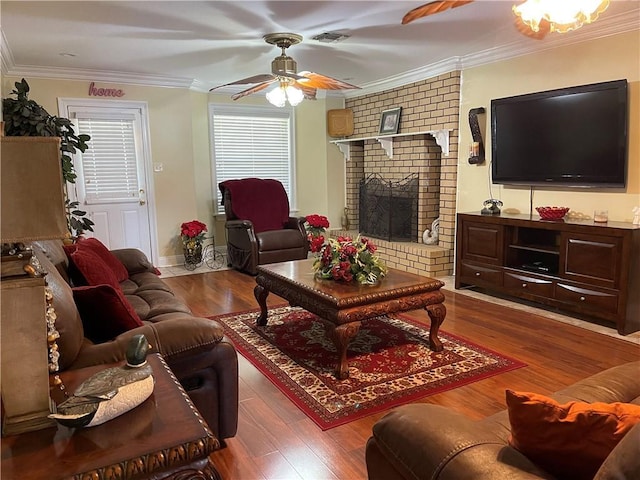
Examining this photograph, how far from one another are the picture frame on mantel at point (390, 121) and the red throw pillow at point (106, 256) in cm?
386

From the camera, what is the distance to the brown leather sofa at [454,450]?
2.77ft

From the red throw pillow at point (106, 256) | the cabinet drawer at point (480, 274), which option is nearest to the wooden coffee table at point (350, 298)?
the red throw pillow at point (106, 256)

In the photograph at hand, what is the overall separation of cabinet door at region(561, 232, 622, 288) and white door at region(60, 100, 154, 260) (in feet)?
15.7

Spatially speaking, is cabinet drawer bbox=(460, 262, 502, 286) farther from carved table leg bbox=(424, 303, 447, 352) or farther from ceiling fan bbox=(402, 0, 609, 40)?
ceiling fan bbox=(402, 0, 609, 40)

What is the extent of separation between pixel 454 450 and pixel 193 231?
205 inches

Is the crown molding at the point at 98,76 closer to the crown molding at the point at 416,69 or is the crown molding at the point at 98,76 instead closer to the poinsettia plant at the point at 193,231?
the crown molding at the point at 416,69

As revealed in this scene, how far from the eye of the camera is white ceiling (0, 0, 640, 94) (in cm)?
338

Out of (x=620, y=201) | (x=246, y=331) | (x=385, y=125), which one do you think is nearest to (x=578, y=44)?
(x=620, y=201)

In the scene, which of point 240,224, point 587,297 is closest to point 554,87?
point 587,297

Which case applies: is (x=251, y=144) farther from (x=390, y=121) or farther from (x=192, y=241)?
(x=390, y=121)

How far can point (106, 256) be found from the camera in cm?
328

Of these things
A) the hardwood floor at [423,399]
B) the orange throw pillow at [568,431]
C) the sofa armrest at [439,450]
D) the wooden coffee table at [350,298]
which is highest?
the orange throw pillow at [568,431]

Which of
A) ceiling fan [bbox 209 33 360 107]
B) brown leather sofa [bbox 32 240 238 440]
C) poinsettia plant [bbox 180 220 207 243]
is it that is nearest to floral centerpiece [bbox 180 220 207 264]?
poinsettia plant [bbox 180 220 207 243]

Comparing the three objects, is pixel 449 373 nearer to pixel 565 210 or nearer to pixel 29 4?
pixel 565 210
